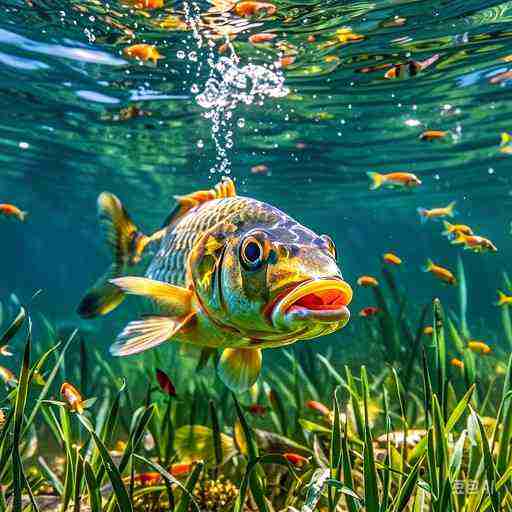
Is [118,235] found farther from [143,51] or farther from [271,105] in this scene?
[271,105]

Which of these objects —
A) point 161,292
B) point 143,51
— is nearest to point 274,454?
point 161,292

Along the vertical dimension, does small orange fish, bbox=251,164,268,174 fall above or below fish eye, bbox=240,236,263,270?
below

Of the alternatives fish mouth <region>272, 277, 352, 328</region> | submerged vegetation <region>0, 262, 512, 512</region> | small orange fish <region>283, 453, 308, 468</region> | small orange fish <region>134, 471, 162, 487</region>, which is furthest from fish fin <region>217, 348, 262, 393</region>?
small orange fish <region>134, 471, 162, 487</region>

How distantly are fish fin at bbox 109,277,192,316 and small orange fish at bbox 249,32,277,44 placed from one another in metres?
9.52

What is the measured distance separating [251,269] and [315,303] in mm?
382

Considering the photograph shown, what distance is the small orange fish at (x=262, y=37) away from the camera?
10.9 meters

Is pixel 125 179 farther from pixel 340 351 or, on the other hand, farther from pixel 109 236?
pixel 109 236

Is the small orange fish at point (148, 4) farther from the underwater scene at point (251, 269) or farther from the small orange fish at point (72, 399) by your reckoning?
the small orange fish at point (72, 399)

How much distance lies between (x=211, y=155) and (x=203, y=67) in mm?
10732

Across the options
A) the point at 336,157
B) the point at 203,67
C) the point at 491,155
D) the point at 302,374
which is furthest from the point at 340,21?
the point at 491,155

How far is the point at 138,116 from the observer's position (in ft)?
57.9

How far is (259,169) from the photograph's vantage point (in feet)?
84.4

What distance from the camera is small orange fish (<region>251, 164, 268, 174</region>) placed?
82.9 feet

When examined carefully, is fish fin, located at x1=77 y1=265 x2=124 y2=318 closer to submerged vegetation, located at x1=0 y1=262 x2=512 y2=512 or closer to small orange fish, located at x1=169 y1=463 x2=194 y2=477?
submerged vegetation, located at x1=0 y1=262 x2=512 y2=512
